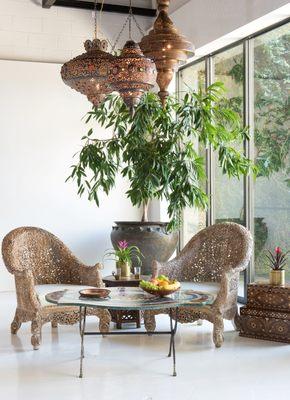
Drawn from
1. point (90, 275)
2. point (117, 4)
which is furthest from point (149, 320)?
point (117, 4)

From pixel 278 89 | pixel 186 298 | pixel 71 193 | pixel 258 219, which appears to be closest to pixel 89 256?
pixel 71 193

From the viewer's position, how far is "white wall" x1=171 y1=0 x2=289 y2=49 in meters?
6.40

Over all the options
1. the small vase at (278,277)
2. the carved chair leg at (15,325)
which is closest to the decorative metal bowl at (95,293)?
the carved chair leg at (15,325)

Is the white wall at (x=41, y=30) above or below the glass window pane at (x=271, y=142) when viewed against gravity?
above

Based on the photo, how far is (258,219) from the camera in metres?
7.02

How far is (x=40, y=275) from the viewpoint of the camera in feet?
19.6

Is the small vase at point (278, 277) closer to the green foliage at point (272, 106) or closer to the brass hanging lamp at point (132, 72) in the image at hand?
the green foliage at point (272, 106)

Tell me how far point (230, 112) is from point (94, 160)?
5.08 ft

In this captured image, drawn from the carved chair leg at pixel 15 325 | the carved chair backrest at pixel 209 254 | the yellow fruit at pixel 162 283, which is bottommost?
the carved chair leg at pixel 15 325

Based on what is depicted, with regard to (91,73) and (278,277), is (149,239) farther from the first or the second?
(91,73)

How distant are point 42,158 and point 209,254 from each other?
3468 millimetres

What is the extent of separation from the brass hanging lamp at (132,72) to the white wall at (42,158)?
182 inches

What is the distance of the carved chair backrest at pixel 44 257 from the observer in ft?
19.4

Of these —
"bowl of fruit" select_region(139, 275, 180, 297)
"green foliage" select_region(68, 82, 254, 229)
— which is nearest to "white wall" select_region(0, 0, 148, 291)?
"green foliage" select_region(68, 82, 254, 229)
